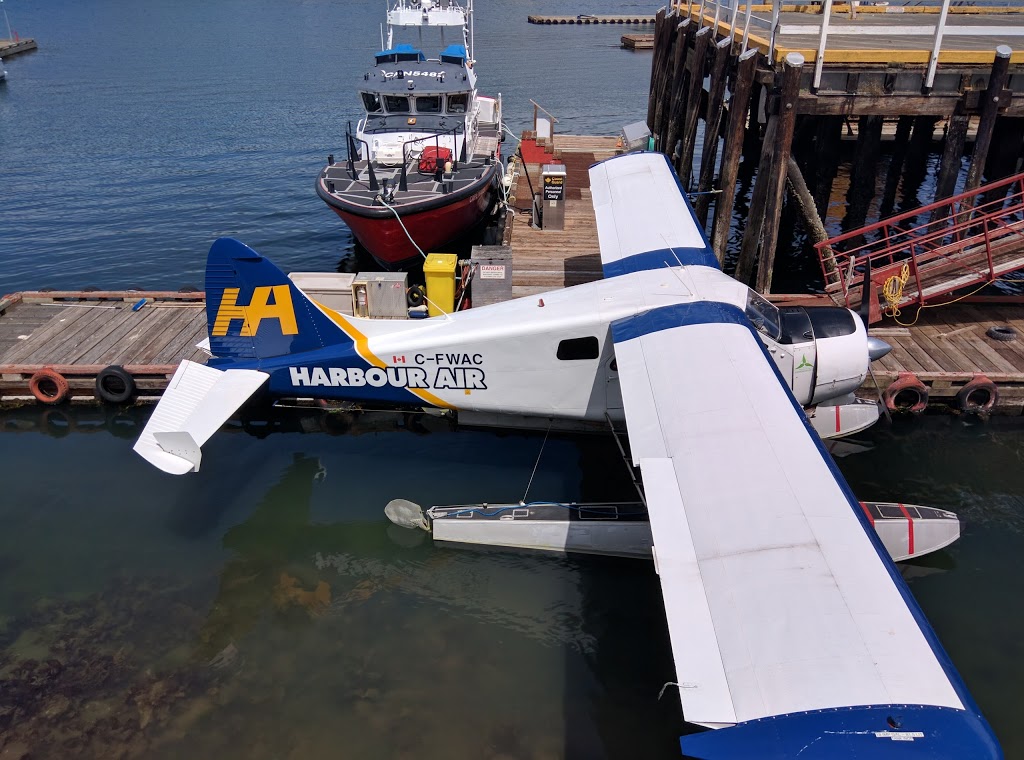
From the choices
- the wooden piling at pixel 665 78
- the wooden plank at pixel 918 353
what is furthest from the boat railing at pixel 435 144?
the wooden plank at pixel 918 353

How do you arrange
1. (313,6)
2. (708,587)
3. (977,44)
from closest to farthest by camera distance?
(708,587)
(977,44)
(313,6)

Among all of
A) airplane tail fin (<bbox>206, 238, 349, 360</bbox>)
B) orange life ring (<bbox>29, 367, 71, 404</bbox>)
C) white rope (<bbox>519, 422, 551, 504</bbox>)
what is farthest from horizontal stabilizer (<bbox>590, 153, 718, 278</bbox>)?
orange life ring (<bbox>29, 367, 71, 404</bbox>)

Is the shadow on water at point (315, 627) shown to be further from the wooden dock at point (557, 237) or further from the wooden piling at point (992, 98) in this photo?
the wooden piling at point (992, 98)

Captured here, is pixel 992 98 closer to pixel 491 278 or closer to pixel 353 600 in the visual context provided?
pixel 491 278

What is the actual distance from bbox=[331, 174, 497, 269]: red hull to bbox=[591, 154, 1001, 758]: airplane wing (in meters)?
11.1

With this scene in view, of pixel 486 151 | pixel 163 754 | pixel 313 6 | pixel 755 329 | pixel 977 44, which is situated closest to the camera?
pixel 163 754

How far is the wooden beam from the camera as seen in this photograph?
14.2 m

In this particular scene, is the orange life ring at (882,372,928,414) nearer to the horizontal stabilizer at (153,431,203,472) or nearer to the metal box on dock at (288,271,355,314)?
the metal box on dock at (288,271,355,314)

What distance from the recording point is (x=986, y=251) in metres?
14.6

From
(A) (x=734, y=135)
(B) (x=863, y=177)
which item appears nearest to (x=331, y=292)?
(A) (x=734, y=135)

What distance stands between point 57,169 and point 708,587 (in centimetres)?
3723

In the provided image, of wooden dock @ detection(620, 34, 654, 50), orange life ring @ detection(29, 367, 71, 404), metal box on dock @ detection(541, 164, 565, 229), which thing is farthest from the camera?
wooden dock @ detection(620, 34, 654, 50)

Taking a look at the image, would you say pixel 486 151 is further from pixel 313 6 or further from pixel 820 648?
pixel 313 6

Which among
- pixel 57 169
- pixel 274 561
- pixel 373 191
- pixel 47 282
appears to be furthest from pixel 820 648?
pixel 57 169
